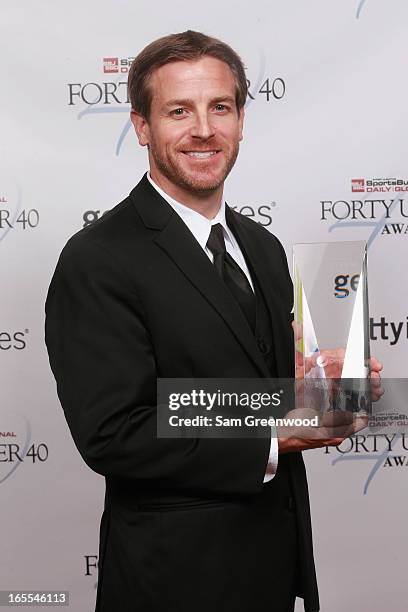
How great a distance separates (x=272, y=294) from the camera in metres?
1.32

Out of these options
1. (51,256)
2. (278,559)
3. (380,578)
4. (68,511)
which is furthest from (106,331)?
(380,578)

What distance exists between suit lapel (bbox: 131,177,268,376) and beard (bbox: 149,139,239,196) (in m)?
0.06

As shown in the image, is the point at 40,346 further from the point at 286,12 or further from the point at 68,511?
the point at 286,12

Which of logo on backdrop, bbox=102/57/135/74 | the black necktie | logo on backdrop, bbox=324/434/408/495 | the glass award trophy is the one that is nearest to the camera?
the glass award trophy

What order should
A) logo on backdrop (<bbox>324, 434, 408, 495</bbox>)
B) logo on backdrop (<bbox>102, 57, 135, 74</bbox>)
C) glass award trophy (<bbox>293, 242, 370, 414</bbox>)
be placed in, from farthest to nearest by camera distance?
logo on backdrop (<bbox>324, 434, 408, 495</bbox>), logo on backdrop (<bbox>102, 57, 135, 74</bbox>), glass award trophy (<bbox>293, 242, 370, 414</bbox>)

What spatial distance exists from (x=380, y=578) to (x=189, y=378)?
1297 millimetres

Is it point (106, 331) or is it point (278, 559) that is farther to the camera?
point (278, 559)

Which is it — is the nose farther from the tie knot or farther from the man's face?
the tie knot

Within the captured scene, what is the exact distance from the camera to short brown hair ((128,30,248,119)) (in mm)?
1292

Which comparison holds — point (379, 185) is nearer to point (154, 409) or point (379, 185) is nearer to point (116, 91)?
point (116, 91)

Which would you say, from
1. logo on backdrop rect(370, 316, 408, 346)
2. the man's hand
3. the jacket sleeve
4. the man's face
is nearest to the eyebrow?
the man's face

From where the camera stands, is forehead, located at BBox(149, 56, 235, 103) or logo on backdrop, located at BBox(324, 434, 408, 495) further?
logo on backdrop, located at BBox(324, 434, 408, 495)

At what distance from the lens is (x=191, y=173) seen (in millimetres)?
1300

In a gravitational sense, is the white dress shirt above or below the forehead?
below
